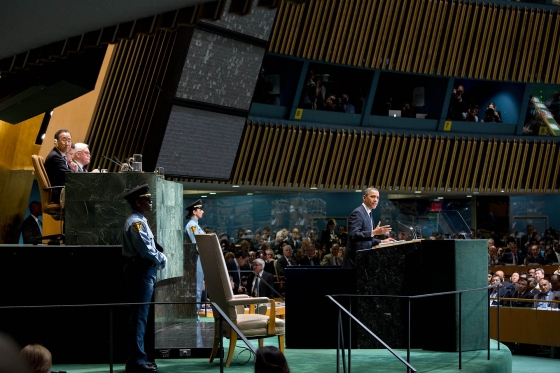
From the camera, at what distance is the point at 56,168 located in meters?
8.34

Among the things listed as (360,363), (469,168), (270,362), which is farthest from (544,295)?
(270,362)

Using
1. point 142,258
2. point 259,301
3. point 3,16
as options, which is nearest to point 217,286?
point 259,301

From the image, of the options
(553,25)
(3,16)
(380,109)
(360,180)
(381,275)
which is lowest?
(381,275)

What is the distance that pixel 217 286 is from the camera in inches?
290

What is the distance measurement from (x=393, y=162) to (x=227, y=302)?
12099mm

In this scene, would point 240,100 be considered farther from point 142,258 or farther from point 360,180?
point 142,258

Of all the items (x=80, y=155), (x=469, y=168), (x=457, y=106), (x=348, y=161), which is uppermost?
(x=457, y=106)

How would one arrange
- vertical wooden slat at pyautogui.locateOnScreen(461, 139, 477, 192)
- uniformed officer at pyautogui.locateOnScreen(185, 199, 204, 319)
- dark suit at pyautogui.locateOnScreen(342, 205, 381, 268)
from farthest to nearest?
vertical wooden slat at pyautogui.locateOnScreen(461, 139, 477, 192) < uniformed officer at pyautogui.locateOnScreen(185, 199, 204, 319) < dark suit at pyautogui.locateOnScreen(342, 205, 381, 268)

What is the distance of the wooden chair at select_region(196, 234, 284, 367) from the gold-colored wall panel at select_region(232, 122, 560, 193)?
9.65 meters

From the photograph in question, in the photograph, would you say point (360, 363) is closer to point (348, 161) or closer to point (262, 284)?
point (262, 284)

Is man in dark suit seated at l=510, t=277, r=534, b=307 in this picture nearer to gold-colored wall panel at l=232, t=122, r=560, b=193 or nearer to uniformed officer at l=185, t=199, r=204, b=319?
gold-colored wall panel at l=232, t=122, r=560, b=193

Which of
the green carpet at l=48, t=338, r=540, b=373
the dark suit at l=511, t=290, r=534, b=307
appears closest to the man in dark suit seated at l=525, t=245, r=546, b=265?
the dark suit at l=511, t=290, r=534, b=307

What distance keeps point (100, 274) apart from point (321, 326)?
2521 mm

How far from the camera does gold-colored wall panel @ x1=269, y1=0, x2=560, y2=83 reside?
677 inches
